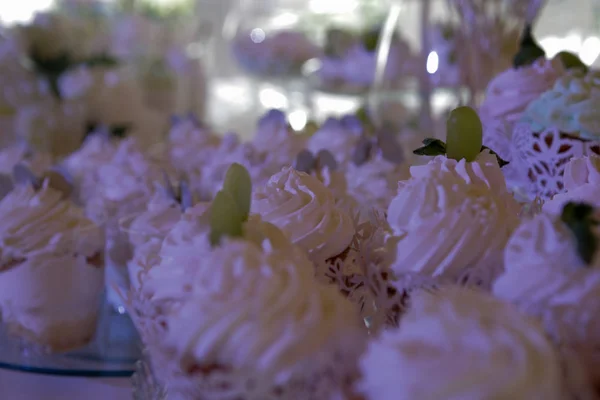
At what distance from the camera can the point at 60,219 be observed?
1.34 m

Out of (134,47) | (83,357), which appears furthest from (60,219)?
(134,47)

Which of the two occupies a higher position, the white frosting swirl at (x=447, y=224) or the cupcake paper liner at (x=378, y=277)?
the white frosting swirl at (x=447, y=224)

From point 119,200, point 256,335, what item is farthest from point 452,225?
point 119,200

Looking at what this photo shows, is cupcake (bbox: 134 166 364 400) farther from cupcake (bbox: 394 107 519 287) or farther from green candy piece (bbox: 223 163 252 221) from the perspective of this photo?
cupcake (bbox: 394 107 519 287)

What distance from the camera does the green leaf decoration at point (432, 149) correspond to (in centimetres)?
105

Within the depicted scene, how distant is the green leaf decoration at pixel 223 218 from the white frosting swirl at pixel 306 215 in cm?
22

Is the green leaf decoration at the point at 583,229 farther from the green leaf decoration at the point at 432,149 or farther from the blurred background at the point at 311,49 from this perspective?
the blurred background at the point at 311,49

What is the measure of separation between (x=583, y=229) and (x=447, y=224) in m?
0.23

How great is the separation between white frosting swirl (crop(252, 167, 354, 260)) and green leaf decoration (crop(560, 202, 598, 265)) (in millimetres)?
425

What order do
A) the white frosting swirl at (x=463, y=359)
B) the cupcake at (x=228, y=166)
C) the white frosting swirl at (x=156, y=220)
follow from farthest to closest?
1. the cupcake at (x=228, y=166)
2. the white frosting swirl at (x=156, y=220)
3. the white frosting swirl at (x=463, y=359)

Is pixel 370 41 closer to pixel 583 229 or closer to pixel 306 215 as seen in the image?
pixel 306 215

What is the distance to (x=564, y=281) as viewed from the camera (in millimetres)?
766

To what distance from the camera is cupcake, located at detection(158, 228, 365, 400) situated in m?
0.69

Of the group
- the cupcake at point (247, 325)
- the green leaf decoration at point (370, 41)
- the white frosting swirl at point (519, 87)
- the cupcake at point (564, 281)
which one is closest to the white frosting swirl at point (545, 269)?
the cupcake at point (564, 281)
